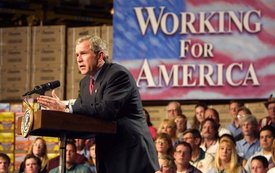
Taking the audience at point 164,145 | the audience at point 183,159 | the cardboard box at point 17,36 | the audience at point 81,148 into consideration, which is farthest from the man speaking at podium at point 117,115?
the cardboard box at point 17,36

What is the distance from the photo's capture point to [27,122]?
5145 millimetres

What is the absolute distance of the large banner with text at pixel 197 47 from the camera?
11930mm

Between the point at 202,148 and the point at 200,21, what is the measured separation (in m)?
2.66

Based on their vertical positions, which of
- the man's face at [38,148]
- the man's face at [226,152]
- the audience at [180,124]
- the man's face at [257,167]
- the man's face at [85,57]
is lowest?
the man's face at [257,167]

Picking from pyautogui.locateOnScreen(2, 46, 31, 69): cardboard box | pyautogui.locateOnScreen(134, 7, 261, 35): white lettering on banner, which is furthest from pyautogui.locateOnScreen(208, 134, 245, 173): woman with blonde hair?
pyautogui.locateOnScreen(2, 46, 31, 69): cardboard box

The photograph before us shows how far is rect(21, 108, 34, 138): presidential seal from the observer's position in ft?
16.7

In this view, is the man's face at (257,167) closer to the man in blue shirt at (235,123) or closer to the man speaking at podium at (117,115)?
the man in blue shirt at (235,123)

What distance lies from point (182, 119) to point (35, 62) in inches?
137

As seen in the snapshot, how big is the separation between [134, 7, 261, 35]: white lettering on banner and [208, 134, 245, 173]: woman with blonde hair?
3.03m

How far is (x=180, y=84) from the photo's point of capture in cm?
1213

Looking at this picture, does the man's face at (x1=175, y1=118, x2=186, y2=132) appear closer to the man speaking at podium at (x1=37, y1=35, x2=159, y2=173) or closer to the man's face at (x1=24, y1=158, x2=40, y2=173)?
the man's face at (x1=24, y1=158, x2=40, y2=173)

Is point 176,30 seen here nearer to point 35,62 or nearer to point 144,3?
point 144,3

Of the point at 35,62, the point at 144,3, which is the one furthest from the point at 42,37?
the point at 144,3

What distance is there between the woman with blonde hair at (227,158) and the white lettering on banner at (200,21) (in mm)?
3031
